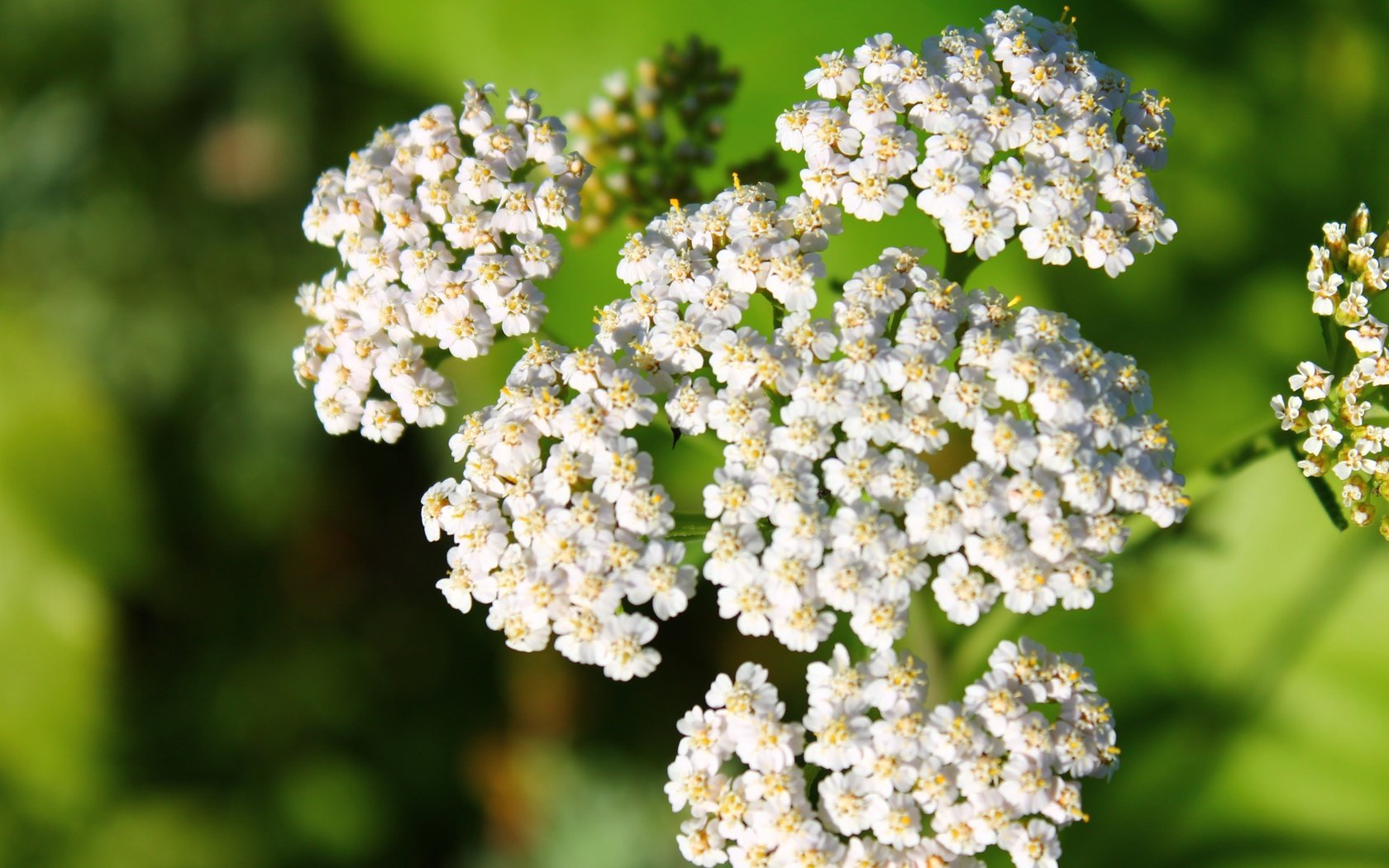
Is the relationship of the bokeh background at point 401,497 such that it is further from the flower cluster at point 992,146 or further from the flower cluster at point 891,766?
the flower cluster at point 891,766

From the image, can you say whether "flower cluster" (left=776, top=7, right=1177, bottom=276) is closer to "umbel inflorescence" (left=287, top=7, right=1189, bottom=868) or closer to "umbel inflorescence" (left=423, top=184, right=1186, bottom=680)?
"umbel inflorescence" (left=287, top=7, right=1189, bottom=868)

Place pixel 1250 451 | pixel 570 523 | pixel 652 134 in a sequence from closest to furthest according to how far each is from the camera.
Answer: pixel 570 523, pixel 1250 451, pixel 652 134

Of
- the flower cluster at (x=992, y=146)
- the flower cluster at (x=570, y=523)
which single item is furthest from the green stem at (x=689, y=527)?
the flower cluster at (x=992, y=146)

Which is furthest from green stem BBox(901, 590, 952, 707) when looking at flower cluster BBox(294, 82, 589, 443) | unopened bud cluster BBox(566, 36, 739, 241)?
unopened bud cluster BBox(566, 36, 739, 241)

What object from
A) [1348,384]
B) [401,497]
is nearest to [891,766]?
[1348,384]

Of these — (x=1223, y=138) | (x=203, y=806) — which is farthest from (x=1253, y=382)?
(x=203, y=806)

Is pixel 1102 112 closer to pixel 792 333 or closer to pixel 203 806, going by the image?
pixel 792 333

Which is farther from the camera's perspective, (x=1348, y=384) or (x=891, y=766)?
(x=1348, y=384)

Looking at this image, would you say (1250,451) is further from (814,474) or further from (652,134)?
(652,134)
